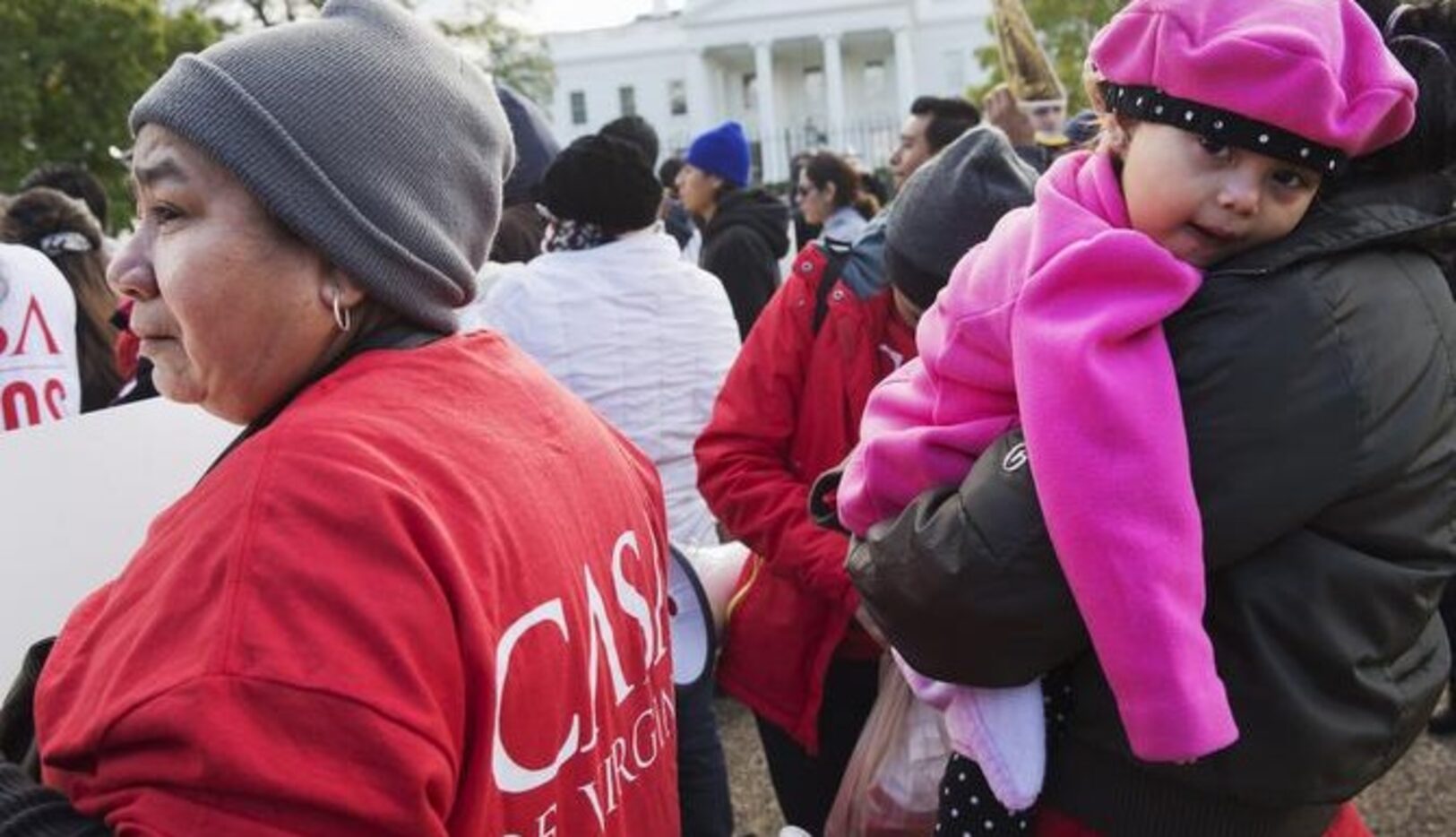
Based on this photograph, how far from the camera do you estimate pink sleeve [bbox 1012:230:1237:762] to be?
1.38 m

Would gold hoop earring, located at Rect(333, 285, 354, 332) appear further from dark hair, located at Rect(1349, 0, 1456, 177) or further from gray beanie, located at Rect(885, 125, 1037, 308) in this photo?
gray beanie, located at Rect(885, 125, 1037, 308)

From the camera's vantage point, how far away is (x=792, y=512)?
8.65 feet

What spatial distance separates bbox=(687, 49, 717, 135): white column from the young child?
73193mm

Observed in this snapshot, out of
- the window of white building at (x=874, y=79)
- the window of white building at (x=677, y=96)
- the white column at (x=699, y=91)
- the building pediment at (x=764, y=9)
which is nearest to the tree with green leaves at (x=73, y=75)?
the white column at (x=699, y=91)

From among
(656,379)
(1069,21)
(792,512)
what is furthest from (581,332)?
(1069,21)

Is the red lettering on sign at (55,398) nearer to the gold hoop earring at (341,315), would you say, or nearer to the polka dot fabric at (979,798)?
the gold hoop earring at (341,315)

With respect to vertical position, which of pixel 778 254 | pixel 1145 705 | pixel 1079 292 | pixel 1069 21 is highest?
pixel 1079 292

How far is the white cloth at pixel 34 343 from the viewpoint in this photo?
3557mm

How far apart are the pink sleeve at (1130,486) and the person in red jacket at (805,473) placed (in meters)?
1.10

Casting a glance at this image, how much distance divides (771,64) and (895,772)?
74.8m

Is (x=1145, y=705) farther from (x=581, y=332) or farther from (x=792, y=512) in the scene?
(x=581, y=332)

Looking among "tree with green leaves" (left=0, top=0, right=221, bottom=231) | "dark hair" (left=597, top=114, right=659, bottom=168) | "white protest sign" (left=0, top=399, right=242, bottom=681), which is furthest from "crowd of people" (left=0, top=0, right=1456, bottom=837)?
"tree with green leaves" (left=0, top=0, right=221, bottom=231)

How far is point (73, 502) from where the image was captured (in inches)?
62.9

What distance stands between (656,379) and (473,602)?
2.24 metres
